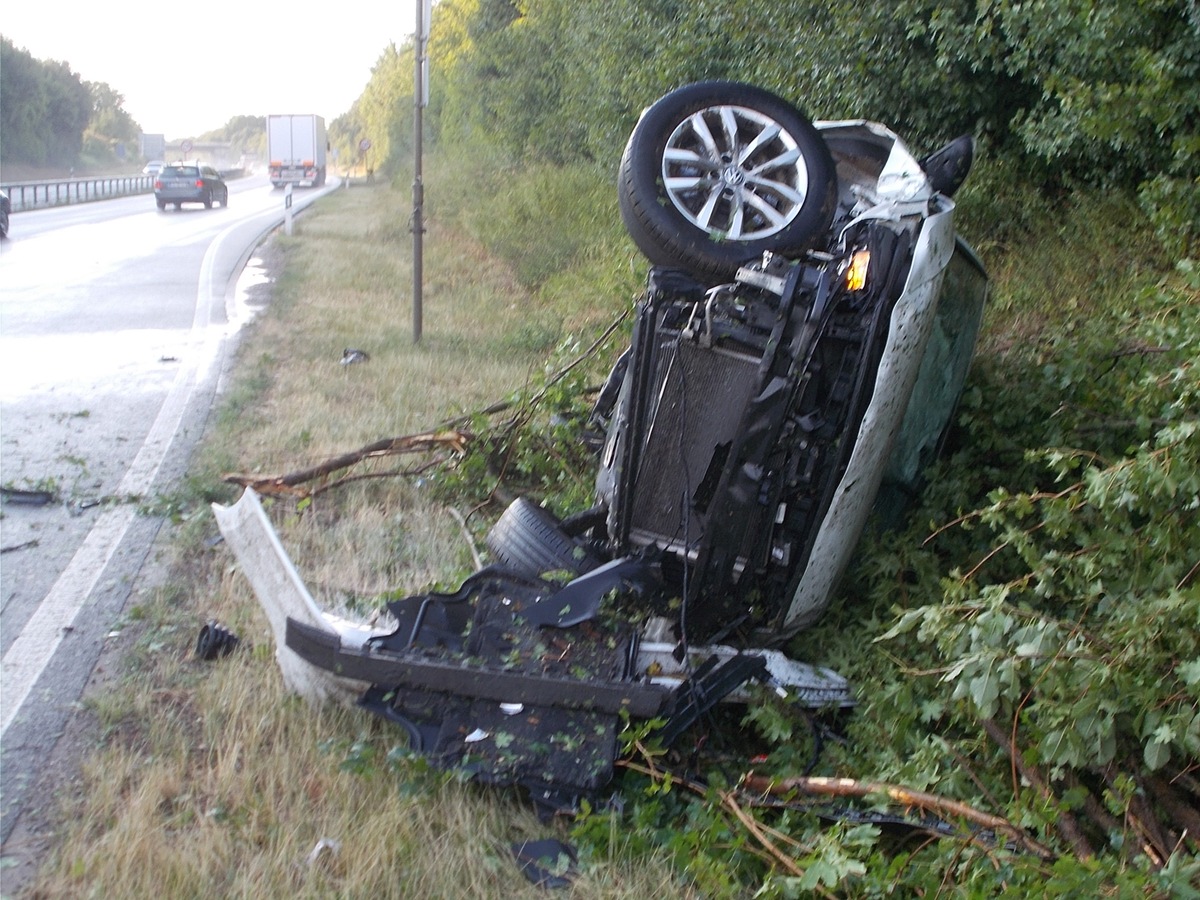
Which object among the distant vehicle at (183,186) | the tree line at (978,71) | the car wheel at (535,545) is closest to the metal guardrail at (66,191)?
the distant vehicle at (183,186)

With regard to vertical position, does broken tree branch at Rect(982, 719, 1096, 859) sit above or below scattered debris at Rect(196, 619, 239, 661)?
above

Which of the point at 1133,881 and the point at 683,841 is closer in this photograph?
the point at 1133,881

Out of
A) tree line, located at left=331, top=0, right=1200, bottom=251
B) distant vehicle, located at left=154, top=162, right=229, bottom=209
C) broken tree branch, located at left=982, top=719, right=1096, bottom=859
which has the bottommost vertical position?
broken tree branch, located at left=982, top=719, right=1096, bottom=859

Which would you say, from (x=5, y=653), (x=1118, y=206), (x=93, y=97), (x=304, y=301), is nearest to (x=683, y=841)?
(x=5, y=653)

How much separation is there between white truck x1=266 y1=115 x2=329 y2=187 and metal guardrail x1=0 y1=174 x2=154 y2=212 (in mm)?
6303

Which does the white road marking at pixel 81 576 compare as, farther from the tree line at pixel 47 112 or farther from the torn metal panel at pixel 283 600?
the tree line at pixel 47 112

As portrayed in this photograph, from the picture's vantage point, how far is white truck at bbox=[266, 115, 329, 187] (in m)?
52.9

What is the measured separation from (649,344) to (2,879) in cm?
265

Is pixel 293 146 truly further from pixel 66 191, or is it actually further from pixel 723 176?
pixel 723 176

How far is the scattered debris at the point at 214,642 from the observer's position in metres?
4.16

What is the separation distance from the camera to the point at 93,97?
2601 inches

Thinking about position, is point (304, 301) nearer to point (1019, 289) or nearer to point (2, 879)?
point (1019, 289)

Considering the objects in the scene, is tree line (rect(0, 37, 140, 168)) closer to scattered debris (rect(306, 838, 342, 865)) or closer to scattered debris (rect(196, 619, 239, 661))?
scattered debris (rect(196, 619, 239, 661))

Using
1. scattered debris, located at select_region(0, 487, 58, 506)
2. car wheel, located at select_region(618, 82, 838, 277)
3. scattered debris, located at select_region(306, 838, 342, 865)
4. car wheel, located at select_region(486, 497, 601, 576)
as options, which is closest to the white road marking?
scattered debris, located at select_region(0, 487, 58, 506)
